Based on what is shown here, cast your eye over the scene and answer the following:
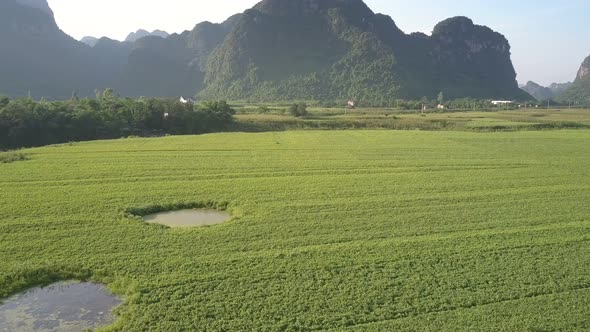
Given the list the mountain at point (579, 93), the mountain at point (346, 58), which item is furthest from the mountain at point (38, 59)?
the mountain at point (579, 93)

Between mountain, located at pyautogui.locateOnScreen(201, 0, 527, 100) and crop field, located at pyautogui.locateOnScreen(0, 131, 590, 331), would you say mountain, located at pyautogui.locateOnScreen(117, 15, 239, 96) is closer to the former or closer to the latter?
mountain, located at pyautogui.locateOnScreen(201, 0, 527, 100)

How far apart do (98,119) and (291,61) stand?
114 m

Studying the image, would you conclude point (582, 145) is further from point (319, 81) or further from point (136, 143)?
point (319, 81)

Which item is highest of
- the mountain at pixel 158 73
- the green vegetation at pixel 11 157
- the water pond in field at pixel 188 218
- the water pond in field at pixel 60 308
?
the mountain at pixel 158 73

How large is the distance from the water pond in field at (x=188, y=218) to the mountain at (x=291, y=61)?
383 feet

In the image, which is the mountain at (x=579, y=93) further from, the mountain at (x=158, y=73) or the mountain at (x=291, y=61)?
the mountain at (x=158, y=73)

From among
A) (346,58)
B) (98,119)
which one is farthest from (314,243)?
(346,58)

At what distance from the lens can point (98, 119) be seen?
177ft

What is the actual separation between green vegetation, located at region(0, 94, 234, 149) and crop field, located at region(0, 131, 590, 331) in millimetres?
18490

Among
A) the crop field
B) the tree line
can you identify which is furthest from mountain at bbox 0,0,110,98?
the crop field

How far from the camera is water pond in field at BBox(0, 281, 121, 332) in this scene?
11.6 meters

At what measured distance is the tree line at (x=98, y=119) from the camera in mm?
47688

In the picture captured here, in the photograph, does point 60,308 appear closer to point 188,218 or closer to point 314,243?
point 314,243

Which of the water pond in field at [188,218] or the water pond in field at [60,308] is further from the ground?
the water pond in field at [188,218]
